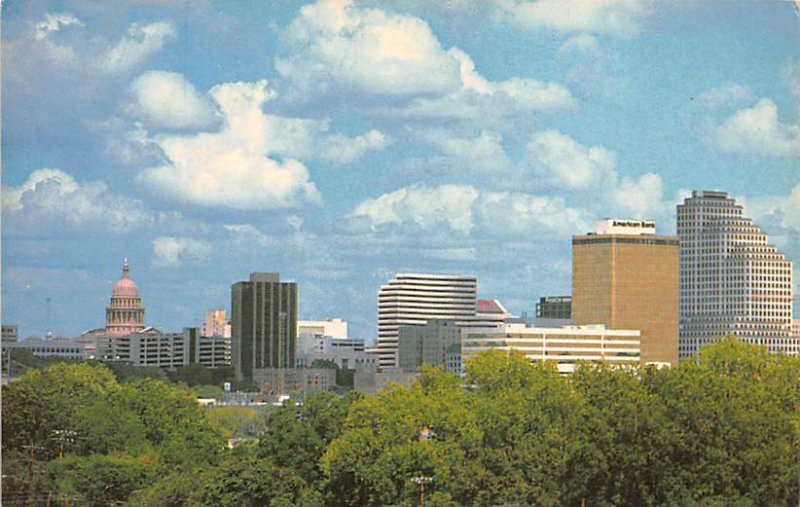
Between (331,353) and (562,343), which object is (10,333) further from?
A: (331,353)

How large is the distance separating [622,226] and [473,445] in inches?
2039

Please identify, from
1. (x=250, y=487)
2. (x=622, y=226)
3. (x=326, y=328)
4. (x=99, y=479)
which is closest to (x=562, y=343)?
(x=622, y=226)

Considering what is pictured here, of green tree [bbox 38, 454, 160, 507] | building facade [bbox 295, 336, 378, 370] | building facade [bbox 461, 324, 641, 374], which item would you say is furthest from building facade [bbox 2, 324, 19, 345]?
green tree [bbox 38, 454, 160, 507]

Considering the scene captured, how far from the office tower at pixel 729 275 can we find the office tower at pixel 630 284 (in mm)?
8222

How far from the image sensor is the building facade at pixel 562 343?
65938 mm

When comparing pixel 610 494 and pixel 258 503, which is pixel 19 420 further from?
pixel 610 494

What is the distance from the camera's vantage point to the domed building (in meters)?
65.7

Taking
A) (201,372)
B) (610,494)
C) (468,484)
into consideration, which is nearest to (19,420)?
(468,484)

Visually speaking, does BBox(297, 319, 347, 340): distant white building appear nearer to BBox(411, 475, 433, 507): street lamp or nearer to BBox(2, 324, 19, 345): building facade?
BBox(2, 324, 19, 345): building facade

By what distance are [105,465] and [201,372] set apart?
138 ft

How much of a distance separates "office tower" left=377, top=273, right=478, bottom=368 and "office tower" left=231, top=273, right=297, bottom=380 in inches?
453

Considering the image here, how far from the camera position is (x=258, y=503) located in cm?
2134

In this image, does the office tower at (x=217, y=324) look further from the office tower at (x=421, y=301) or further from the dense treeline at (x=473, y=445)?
the dense treeline at (x=473, y=445)

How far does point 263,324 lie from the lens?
72000 millimetres
